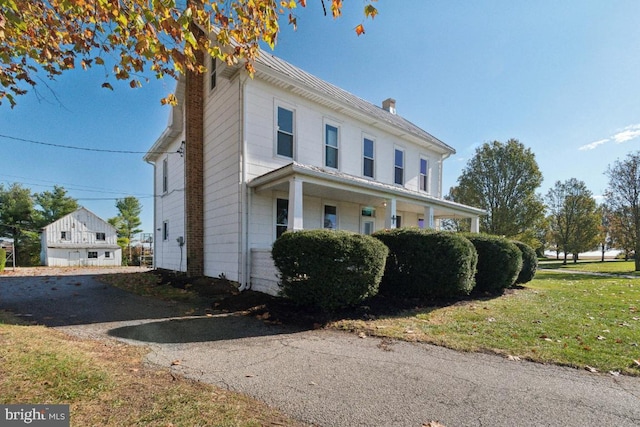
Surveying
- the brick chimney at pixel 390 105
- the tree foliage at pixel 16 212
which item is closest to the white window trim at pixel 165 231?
the brick chimney at pixel 390 105

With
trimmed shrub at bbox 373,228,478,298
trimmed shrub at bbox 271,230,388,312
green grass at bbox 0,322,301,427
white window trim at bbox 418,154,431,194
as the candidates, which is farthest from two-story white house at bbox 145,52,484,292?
green grass at bbox 0,322,301,427

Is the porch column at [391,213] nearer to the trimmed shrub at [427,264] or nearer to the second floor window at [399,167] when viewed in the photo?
the second floor window at [399,167]


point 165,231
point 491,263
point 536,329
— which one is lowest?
point 536,329

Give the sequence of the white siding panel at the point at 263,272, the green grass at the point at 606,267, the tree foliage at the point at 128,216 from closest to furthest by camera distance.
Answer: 1. the white siding panel at the point at 263,272
2. the green grass at the point at 606,267
3. the tree foliage at the point at 128,216

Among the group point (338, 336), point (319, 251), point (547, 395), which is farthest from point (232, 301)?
point (547, 395)

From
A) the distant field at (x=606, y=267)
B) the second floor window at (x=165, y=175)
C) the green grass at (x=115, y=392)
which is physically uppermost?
the second floor window at (x=165, y=175)

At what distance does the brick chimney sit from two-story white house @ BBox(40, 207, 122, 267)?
Answer: 30.7 metres

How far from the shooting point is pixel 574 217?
107ft

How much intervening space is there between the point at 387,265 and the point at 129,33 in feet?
21.6

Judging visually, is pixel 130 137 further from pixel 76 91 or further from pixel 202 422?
pixel 202 422

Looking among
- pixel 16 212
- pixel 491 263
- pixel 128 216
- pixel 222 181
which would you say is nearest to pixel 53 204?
pixel 16 212

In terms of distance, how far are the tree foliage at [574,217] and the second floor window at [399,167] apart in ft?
87.0

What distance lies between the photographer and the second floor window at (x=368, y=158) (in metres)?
12.5

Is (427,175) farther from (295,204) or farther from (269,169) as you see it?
(295,204)
